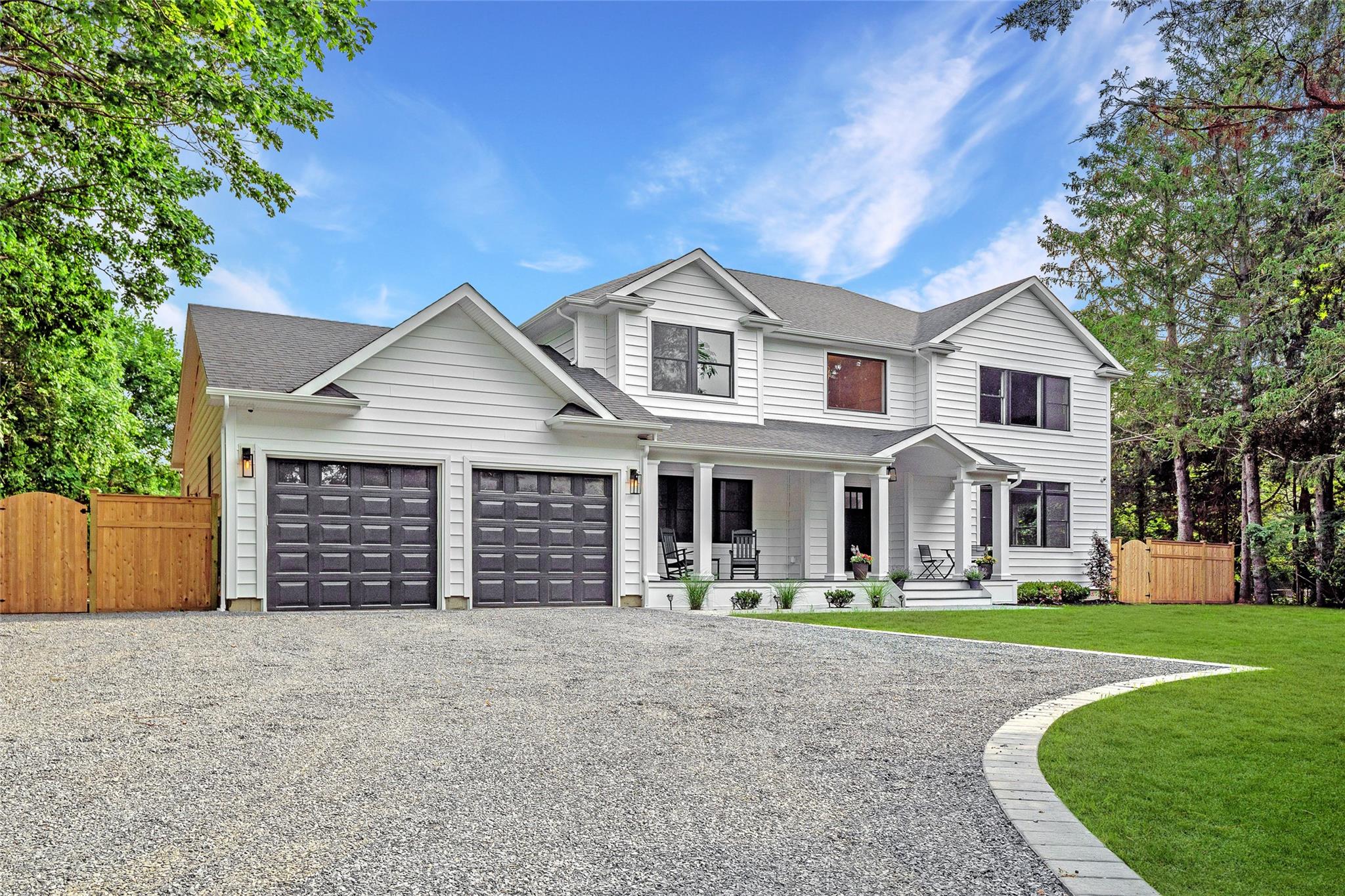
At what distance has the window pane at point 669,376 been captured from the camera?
18406mm

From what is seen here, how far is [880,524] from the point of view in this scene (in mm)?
18984

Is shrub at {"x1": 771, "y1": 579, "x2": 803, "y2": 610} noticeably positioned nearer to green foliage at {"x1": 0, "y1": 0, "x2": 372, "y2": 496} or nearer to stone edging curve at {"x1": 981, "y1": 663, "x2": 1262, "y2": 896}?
stone edging curve at {"x1": 981, "y1": 663, "x2": 1262, "y2": 896}

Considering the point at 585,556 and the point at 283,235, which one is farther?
the point at 283,235

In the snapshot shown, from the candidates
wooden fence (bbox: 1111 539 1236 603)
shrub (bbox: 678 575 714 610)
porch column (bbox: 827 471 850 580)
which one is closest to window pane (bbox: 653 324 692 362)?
porch column (bbox: 827 471 850 580)

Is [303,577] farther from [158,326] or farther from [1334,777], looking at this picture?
[158,326]

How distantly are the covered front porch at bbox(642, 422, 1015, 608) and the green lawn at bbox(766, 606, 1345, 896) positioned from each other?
807 cm

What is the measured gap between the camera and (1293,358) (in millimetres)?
21375

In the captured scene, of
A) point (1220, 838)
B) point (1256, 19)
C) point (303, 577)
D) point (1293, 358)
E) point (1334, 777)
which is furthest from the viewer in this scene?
point (1293, 358)

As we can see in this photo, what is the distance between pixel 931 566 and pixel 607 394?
27.5 ft

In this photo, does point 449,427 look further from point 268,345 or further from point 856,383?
point 856,383

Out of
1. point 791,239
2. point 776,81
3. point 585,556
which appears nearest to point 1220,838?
point 585,556

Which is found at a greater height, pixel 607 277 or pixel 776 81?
pixel 776 81

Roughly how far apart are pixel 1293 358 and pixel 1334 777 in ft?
64.3

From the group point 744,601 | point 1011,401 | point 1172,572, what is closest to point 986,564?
point 1011,401
